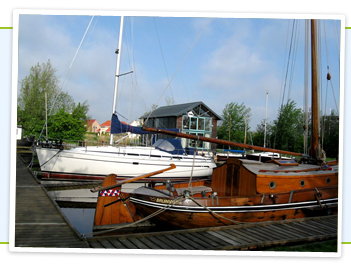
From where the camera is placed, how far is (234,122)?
35.5m

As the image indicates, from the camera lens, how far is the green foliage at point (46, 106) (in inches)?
496

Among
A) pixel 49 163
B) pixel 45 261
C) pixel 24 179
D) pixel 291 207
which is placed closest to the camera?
pixel 45 261

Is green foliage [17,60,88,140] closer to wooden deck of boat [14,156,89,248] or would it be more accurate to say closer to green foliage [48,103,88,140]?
green foliage [48,103,88,140]

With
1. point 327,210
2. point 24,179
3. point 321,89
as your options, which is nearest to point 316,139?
point 321,89

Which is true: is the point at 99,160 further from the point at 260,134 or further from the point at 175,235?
the point at 260,134

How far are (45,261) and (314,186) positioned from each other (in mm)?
6983

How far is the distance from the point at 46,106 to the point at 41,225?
8717mm

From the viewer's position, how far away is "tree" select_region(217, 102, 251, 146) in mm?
33344

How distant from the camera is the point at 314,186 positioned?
7.87 meters

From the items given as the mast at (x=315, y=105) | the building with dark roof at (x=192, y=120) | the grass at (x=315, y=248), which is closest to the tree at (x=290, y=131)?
the mast at (x=315, y=105)

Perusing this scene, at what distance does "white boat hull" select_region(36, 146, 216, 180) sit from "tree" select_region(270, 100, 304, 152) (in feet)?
23.1

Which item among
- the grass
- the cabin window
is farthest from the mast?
the cabin window
